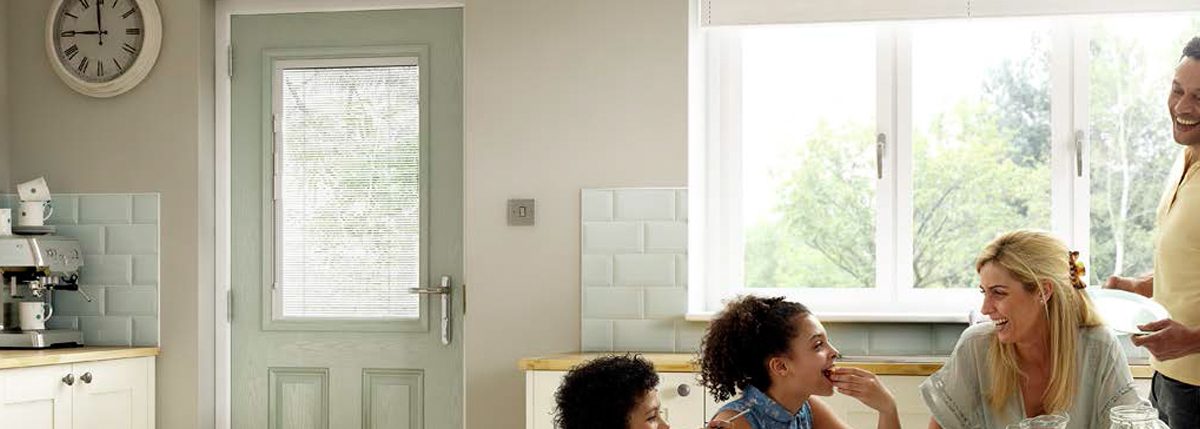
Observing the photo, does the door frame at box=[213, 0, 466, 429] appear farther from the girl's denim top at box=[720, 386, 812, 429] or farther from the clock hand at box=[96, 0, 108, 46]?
the girl's denim top at box=[720, 386, 812, 429]

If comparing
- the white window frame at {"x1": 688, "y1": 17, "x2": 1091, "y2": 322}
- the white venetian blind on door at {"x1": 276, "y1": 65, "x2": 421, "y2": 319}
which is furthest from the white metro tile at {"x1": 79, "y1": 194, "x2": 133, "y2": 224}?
the white window frame at {"x1": 688, "y1": 17, "x2": 1091, "y2": 322}

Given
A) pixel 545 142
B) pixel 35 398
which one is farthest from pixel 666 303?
pixel 35 398

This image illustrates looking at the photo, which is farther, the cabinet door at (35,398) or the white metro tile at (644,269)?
the white metro tile at (644,269)

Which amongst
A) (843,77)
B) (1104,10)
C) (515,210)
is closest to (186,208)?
(515,210)

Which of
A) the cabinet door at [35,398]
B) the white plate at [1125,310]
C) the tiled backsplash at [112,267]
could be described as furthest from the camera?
the tiled backsplash at [112,267]

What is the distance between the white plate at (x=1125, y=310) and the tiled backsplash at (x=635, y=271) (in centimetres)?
171

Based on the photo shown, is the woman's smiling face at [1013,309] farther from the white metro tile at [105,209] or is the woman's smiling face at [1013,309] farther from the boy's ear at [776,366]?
the white metro tile at [105,209]

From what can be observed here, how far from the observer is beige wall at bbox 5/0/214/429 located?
4844 mm

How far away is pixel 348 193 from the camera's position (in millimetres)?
4883

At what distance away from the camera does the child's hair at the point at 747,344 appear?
2.86 metres

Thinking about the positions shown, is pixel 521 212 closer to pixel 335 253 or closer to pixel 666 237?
pixel 666 237

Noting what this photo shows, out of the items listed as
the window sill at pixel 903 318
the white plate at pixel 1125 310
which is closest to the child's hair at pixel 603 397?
the white plate at pixel 1125 310

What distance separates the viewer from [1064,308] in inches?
113

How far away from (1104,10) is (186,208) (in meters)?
3.01
